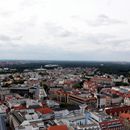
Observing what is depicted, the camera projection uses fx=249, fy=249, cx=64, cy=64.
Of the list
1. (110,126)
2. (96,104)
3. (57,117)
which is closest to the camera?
(110,126)

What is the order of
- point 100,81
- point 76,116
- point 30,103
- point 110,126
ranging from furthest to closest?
point 100,81
point 30,103
point 76,116
point 110,126

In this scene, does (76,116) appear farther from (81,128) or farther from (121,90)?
(121,90)

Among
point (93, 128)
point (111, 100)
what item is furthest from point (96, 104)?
point (93, 128)

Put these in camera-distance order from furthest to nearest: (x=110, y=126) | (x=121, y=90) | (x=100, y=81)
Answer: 1. (x=100, y=81)
2. (x=121, y=90)
3. (x=110, y=126)

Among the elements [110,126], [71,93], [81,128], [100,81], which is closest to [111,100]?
[71,93]

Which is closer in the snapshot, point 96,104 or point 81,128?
point 81,128

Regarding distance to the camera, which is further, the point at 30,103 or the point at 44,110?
the point at 30,103

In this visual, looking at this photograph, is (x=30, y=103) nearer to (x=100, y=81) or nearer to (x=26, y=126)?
(x=26, y=126)

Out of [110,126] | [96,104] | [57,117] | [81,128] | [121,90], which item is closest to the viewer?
[81,128]
